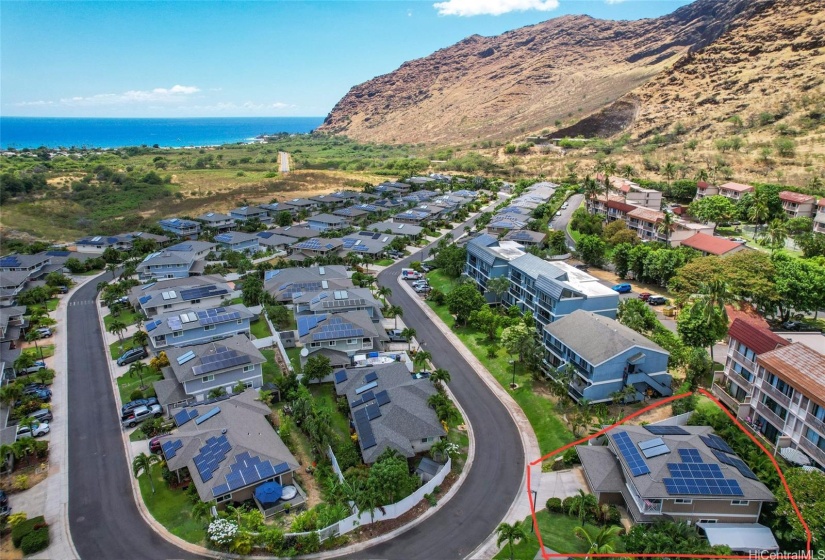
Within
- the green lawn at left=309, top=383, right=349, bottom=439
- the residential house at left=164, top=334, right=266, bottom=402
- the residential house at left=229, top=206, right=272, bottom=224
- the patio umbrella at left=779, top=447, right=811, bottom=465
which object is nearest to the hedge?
the residential house at left=164, top=334, right=266, bottom=402

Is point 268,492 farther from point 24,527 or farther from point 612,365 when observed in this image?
point 612,365

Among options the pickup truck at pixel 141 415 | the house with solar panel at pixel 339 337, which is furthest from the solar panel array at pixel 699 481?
the pickup truck at pixel 141 415

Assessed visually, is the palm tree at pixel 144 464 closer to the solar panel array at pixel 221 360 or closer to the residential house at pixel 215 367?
the residential house at pixel 215 367

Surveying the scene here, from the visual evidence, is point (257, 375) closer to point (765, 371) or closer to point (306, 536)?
point (306, 536)

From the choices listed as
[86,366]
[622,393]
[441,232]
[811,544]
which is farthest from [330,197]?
[811,544]

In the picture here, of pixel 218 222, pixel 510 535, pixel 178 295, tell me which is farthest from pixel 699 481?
pixel 218 222
